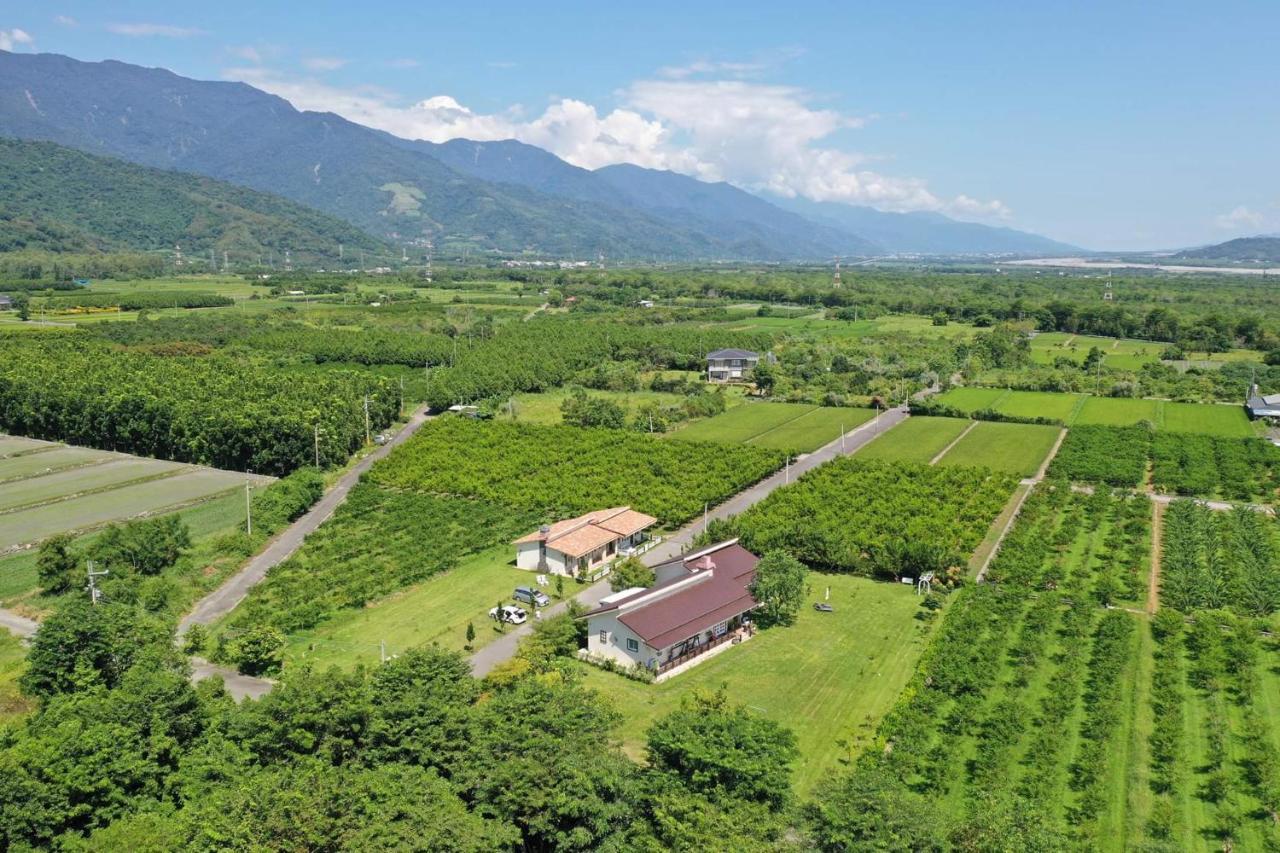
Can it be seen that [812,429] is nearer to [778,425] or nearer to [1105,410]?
[778,425]

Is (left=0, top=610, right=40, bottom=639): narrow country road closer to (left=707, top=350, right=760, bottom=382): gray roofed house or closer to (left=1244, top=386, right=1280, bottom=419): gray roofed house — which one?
(left=707, top=350, right=760, bottom=382): gray roofed house

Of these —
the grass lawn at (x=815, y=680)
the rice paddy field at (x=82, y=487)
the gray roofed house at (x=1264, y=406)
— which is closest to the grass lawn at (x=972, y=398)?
the gray roofed house at (x=1264, y=406)

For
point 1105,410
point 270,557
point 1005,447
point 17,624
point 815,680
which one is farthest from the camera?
point 1105,410

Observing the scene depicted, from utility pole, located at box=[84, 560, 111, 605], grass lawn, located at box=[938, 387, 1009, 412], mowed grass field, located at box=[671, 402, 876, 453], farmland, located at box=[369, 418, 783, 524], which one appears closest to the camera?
utility pole, located at box=[84, 560, 111, 605]


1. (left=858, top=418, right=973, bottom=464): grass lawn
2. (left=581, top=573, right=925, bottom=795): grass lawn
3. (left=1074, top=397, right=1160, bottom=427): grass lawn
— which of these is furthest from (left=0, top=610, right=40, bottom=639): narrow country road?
Result: (left=1074, top=397, right=1160, bottom=427): grass lawn

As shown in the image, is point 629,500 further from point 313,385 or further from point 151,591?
point 313,385

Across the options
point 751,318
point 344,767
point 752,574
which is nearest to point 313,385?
point 752,574

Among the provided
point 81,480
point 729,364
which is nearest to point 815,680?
point 81,480
